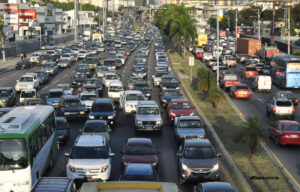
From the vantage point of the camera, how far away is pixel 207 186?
46.3 feet

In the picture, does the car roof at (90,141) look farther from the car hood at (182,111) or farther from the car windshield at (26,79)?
the car windshield at (26,79)

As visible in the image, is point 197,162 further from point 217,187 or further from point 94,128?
point 94,128

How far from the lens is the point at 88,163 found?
18.1 metres

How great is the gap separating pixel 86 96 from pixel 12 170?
20.8m

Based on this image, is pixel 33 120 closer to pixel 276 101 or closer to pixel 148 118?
pixel 148 118

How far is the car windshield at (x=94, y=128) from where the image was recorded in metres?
24.5

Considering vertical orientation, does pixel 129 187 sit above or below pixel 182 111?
above

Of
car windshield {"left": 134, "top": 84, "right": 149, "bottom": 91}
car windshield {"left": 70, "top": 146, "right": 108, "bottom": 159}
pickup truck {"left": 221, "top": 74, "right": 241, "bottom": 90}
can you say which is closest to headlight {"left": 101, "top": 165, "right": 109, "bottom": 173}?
car windshield {"left": 70, "top": 146, "right": 108, "bottom": 159}

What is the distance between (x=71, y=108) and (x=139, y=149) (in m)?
12.8

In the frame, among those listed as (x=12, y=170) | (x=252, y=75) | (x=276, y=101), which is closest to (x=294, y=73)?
(x=252, y=75)

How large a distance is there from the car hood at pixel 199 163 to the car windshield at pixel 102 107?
12130mm

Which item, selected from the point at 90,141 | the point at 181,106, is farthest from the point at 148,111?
the point at 90,141

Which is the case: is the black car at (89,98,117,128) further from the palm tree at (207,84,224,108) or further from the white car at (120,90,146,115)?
the palm tree at (207,84,224,108)

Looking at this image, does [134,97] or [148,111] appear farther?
[134,97]
